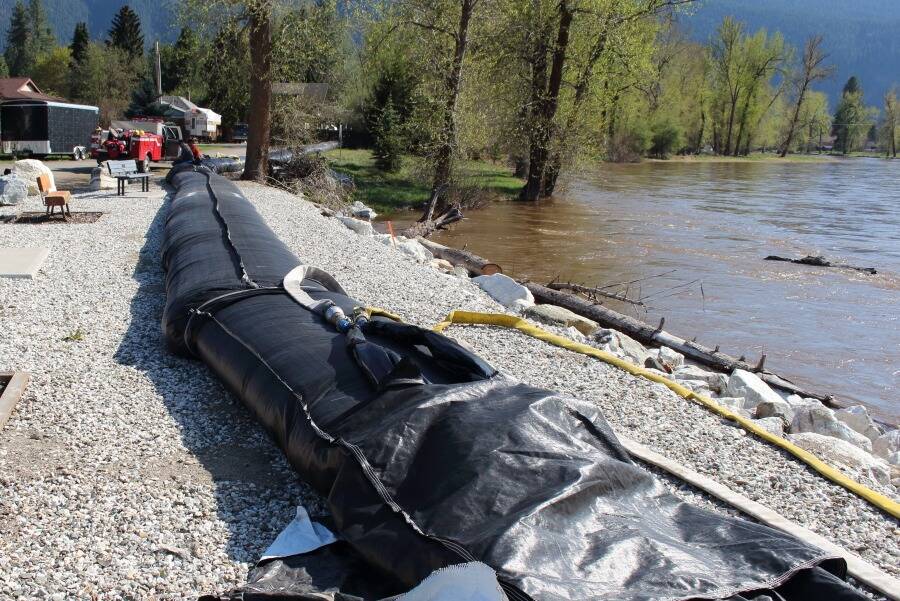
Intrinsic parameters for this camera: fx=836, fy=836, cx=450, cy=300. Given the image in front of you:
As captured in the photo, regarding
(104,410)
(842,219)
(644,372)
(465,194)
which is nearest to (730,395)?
(644,372)

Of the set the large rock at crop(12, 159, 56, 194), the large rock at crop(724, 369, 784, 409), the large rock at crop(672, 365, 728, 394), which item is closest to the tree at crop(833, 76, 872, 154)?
the large rock at crop(12, 159, 56, 194)

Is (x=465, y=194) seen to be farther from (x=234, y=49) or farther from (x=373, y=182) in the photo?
(x=234, y=49)

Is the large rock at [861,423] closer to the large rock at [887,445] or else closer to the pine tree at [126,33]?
the large rock at [887,445]

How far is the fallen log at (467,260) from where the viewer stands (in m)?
14.5

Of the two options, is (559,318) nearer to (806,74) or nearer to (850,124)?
(806,74)

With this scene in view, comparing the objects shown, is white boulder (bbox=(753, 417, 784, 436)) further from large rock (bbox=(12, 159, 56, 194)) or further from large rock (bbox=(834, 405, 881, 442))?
large rock (bbox=(12, 159, 56, 194))

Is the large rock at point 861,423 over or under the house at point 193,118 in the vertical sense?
under

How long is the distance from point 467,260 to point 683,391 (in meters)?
8.82

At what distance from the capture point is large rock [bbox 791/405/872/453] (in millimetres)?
7363

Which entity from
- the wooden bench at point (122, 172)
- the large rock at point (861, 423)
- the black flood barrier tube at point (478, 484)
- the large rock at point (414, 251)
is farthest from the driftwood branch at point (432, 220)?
the black flood barrier tube at point (478, 484)

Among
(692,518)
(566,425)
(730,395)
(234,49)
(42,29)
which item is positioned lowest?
(730,395)

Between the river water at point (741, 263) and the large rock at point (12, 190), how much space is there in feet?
29.0

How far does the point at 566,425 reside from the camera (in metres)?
4.43

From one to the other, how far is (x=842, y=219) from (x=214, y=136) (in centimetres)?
3132
